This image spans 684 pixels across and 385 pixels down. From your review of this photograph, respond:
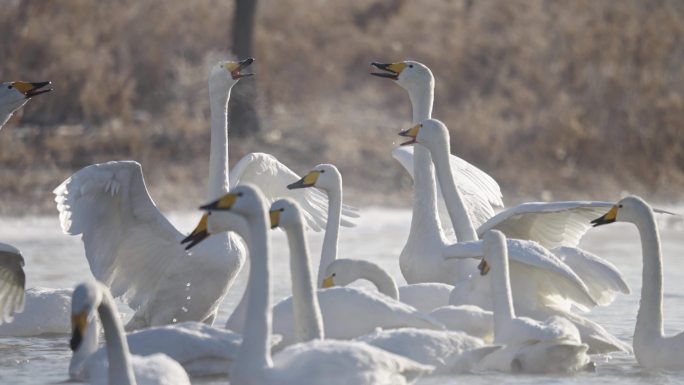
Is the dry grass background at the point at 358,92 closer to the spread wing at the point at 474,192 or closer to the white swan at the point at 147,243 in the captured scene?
the spread wing at the point at 474,192

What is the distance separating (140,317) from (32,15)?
31.5 ft

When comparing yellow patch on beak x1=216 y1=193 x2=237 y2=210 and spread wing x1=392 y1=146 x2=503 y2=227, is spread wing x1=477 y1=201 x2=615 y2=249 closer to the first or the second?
spread wing x1=392 y1=146 x2=503 y2=227

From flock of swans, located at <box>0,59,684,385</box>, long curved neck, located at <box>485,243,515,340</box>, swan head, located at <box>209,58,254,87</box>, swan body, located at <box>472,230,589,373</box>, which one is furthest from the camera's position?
swan head, located at <box>209,58,254,87</box>

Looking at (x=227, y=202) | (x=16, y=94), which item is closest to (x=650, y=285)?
(x=227, y=202)

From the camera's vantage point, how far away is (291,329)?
689 centimetres

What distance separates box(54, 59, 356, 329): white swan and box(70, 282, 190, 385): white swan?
209cm

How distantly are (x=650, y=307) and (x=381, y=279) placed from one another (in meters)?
1.34

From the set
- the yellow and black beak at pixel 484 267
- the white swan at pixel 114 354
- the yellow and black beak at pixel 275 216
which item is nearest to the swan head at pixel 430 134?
the yellow and black beak at pixel 484 267

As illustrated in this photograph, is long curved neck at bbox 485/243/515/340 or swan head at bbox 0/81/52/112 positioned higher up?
swan head at bbox 0/81/52/112

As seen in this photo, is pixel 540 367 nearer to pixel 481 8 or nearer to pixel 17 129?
pixel 17 129

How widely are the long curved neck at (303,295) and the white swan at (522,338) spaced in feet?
3.31

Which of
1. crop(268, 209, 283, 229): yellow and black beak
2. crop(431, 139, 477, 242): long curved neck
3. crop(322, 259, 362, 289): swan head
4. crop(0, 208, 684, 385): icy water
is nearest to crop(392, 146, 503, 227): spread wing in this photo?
crop(0, 208, 684, 385): icy water

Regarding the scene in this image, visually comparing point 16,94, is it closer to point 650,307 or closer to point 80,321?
point 80,321

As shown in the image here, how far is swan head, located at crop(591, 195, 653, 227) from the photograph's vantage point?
286 inches
